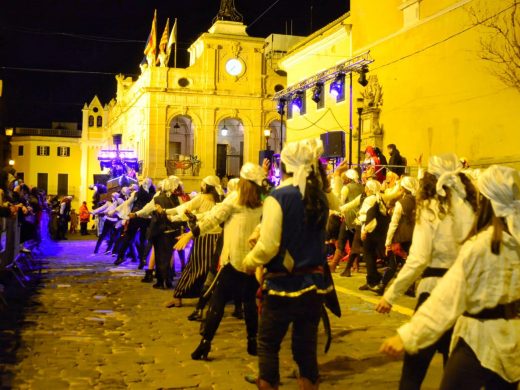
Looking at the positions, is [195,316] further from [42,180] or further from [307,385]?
[42,180]

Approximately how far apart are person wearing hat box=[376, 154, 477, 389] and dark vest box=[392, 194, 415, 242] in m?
4.85

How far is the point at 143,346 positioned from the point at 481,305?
4.79 m

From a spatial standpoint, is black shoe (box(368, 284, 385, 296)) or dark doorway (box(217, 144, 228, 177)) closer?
black shoe (box(368, 284, 385, 296))

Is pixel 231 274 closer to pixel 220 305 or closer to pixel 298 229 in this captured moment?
pixel 220 305

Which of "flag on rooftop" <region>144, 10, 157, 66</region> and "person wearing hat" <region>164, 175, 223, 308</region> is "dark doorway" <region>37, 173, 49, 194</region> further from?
"person wearing hat" <region>164, 175, 223, 308</region>

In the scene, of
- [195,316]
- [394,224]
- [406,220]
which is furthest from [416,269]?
[406,220]

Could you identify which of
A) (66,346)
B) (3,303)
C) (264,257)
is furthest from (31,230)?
(264,257)

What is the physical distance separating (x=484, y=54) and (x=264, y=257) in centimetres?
1382

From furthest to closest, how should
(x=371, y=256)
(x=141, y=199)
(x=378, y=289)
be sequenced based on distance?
1. (x=141, y=199)
2. (x=371, y=256)
3. (x=378, y=289)

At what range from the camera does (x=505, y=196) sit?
3.48 meters

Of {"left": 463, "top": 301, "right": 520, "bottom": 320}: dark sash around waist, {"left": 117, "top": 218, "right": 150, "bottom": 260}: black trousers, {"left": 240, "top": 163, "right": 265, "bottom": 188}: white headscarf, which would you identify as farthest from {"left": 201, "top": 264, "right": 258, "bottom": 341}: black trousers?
{"left": 117, "top": 218, "right": 150, "bottom": 260}: black trousers

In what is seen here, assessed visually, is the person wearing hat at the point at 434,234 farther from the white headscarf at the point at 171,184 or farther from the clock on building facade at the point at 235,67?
the clock on building facade at the point at 235,67

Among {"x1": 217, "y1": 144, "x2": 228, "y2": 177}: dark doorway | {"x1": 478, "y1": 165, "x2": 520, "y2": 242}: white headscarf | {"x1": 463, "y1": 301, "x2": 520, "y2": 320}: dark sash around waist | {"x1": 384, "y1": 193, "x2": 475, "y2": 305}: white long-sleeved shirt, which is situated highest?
{"x1": 217, "y1": 144, "x2": 228, "y2": 177}: dark doorway

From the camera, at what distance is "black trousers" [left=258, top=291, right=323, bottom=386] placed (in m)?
4.58
